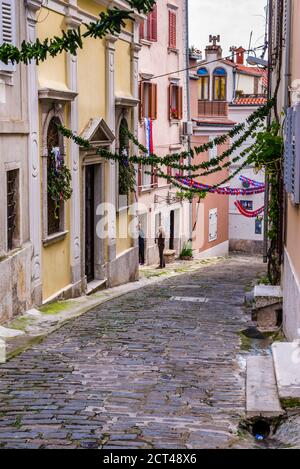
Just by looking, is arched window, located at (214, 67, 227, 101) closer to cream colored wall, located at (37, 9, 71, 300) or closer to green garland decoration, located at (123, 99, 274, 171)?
green garland decoration, located at (123, 99, 274, 171)

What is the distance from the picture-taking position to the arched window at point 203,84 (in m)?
48.9

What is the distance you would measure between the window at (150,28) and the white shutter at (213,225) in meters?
12.1

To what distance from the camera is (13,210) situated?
40.4 feet

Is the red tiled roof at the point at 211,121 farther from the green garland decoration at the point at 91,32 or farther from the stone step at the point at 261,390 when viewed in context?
the green garland decoration at the point at 91,32

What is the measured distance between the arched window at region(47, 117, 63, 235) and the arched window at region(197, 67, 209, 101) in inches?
1388

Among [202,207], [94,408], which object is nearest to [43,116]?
[94,408]

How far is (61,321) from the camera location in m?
12.3

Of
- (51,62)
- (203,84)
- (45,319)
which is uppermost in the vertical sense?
(203,84)

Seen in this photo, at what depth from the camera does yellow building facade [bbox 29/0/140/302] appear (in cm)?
1371

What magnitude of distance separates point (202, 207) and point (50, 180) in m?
24.6

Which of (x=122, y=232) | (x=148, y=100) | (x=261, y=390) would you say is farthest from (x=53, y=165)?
(x=148, y=100)

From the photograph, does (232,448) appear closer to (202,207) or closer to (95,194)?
(95,194)

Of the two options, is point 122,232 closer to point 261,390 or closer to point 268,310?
point 268,310

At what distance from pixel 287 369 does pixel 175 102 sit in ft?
87.8
